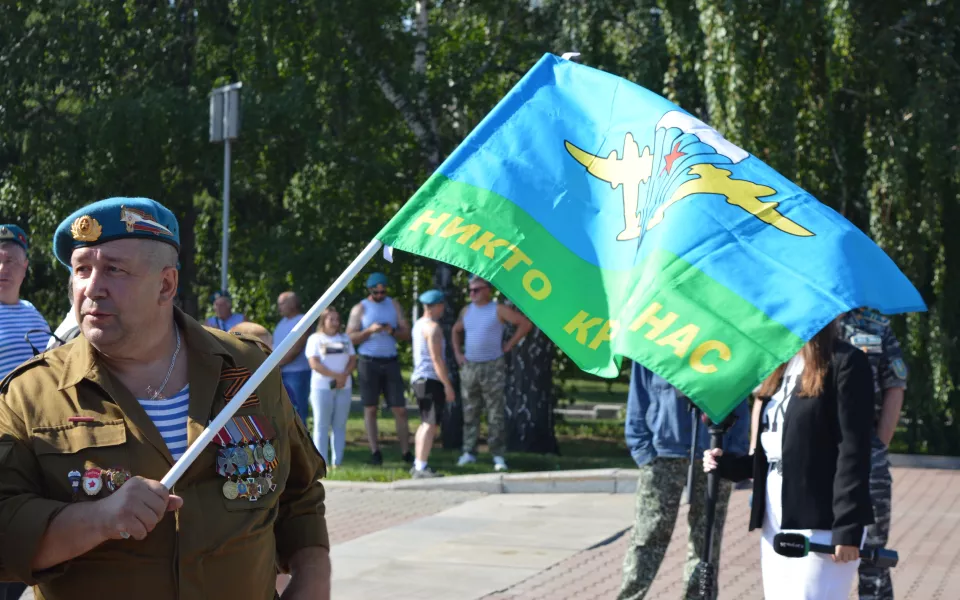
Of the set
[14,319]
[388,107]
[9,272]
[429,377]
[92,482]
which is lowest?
[429,377]

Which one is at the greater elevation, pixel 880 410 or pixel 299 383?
pixel 880 410

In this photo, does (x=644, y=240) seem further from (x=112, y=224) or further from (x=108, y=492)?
(x=108, y=492)

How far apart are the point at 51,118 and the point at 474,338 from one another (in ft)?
28.3

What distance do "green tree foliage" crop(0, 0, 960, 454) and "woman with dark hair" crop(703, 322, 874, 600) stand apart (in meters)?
7.74

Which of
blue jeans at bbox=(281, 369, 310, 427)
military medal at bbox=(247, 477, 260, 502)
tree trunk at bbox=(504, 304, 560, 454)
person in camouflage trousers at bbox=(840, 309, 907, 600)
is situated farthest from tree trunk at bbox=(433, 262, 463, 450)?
military medal at bbox=(247, 477, 260, 502)

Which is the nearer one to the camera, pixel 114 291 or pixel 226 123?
pixel 114 291

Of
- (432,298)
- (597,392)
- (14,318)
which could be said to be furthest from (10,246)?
(597,392)

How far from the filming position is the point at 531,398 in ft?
49.3

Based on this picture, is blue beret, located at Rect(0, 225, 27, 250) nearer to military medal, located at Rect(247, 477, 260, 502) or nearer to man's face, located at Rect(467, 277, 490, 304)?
military medal, located at Rect(247, 477, 260, 502)

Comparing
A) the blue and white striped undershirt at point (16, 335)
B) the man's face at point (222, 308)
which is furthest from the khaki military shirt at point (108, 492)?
the man's face at point (222, 308)

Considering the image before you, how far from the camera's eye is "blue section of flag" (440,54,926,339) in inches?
138

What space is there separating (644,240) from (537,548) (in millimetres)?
5840

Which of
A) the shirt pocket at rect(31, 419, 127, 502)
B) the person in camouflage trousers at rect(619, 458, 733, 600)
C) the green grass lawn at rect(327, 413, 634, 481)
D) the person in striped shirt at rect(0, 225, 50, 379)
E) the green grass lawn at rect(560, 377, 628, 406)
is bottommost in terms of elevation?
the green grass lawn at rect(327, 413, 634, 481)

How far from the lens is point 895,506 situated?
1127 centimetres
